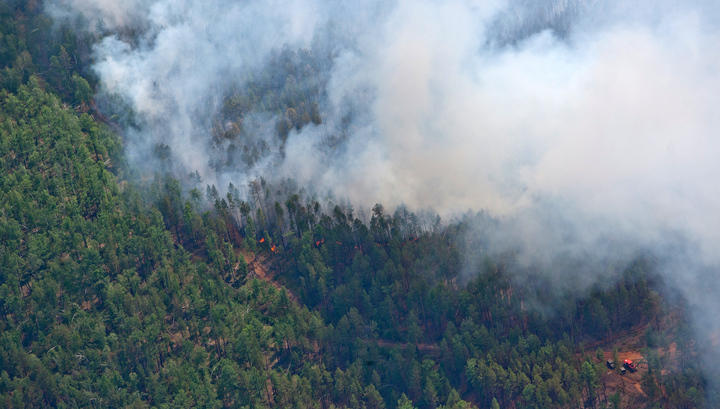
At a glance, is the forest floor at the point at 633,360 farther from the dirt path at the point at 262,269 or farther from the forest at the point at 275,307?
the dirt path at the point at 262,269

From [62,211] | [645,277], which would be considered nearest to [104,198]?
[62,211]

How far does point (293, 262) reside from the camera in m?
185

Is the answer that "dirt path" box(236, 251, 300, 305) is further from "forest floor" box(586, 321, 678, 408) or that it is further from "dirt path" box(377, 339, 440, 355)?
"forest floor" box(586, 321, 678, 408)

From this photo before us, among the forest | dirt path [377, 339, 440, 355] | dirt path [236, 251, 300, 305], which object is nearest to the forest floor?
the forest

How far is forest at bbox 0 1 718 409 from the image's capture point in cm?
15475

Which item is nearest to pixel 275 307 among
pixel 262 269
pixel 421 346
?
pixel 262 269

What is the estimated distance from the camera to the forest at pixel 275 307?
508 feet

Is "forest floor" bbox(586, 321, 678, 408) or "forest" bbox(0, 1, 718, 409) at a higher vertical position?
"forest" bbox(0, 1, 718, 409)

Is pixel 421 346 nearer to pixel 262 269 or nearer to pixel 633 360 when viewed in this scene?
pixel 262 269

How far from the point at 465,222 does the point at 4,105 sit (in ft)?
349

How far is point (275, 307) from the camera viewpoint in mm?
171250

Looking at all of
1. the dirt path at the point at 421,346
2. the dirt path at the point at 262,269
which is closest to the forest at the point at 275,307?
the dirt path at the point at 421,346

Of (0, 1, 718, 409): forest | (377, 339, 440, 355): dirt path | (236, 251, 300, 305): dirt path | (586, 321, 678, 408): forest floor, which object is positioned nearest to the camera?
(0, 1, 718, 409): forest

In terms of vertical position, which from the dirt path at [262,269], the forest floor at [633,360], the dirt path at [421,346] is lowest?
the forest floor at [633,360]
